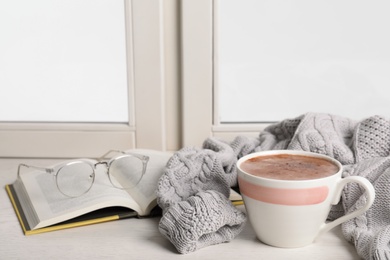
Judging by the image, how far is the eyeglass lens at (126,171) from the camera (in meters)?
0.92

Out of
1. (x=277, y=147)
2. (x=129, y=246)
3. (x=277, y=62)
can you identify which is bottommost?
(x=129, y=246)

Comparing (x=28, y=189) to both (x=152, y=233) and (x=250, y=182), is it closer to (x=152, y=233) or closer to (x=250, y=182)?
(x=152, y=233)

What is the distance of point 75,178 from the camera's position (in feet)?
3.09

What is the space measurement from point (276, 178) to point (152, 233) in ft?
0.70

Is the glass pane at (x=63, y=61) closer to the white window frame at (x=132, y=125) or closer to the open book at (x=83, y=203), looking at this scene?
the white window frame at (x=132, y=125)

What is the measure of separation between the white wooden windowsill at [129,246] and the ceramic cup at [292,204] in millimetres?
24

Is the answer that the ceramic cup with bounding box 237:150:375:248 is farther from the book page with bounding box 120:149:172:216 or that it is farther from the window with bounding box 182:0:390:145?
the window with bounding box 182:0:390:145

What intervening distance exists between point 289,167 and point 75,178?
377 mm

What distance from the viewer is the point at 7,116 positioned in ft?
4.01

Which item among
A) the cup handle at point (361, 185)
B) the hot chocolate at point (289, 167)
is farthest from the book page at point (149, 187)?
the cup handle at point (361, 185)

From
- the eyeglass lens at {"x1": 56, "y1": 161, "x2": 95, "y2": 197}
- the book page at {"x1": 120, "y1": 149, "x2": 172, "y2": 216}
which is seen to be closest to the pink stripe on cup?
the book page at {"x1": 120, "y1": 149, "x2": 172, "y2": 216}

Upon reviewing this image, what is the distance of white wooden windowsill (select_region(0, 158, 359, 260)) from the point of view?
0.75m

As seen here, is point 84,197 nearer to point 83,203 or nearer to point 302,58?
point 83,203

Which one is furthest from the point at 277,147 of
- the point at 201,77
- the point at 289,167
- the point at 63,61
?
the point at 63,61
